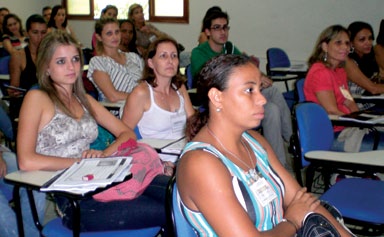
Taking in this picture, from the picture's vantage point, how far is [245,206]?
1.49 m

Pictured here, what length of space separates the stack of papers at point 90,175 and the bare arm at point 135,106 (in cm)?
71

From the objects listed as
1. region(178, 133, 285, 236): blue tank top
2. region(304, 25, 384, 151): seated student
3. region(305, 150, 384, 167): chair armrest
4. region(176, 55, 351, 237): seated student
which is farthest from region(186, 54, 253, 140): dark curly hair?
region(304, 25, 384, 151): seated student

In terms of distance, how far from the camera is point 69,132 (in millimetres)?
2430

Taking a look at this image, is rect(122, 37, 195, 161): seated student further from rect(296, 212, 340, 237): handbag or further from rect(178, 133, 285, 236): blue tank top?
rect(296, 212, 340, 237): handbag

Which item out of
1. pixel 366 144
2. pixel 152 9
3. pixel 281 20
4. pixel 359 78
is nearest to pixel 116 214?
pixel 366 144

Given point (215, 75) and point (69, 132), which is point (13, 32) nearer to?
point (69, 132)

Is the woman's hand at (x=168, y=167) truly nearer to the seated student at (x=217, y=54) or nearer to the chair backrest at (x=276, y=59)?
the seated student at (x=217, y=54)

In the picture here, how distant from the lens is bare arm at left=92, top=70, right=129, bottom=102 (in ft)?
13.1

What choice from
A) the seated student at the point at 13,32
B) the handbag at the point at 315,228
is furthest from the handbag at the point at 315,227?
the seated student at the point at 13,32

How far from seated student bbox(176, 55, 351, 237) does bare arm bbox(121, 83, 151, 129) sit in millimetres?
1234

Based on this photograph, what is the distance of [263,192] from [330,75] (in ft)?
7.46

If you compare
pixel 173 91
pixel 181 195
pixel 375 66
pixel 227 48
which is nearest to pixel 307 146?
pixel 173 91

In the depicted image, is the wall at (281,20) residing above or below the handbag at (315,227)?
above

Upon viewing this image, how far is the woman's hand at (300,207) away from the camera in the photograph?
1.60m
